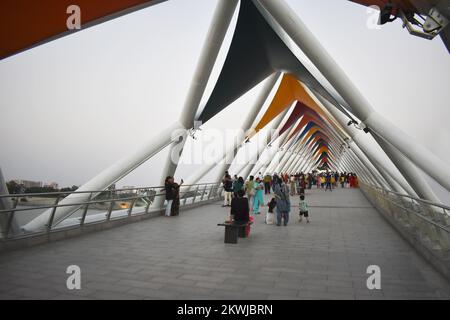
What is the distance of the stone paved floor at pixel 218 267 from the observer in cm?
381

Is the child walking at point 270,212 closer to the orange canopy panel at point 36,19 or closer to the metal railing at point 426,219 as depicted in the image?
the metal railing at point 426,219

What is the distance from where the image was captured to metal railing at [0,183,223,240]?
5761 millimetres

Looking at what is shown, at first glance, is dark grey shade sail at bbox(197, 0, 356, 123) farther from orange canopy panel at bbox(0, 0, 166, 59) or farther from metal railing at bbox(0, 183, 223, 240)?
orange canopy panel at bbox(0, 0, 166, 59)

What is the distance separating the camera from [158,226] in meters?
8.84

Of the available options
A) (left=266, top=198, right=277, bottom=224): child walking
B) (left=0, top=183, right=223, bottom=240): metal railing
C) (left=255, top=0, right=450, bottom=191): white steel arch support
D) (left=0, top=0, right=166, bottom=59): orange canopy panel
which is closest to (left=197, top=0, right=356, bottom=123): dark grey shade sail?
(left=255, top=0, right=450, bottom=191): white steel arch support

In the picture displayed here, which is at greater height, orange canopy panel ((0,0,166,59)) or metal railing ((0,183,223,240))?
orange canopy panel ((0,0,166,59))

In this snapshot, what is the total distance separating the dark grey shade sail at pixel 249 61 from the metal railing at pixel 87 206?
3586 mm

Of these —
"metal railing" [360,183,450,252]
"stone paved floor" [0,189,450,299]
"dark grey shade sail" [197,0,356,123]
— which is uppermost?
"dark grey shade sail" [197,0,356,123]

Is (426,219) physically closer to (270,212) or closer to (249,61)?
(270,212)

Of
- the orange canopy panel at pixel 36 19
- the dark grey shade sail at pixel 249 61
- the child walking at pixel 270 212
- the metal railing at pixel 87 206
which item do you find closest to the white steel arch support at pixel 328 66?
the dark grey shade sail at pixel 249 61

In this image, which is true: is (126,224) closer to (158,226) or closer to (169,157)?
(158,226)

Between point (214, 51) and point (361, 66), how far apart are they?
15.4 ft

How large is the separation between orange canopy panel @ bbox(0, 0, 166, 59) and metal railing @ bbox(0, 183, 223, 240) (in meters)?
2.47
